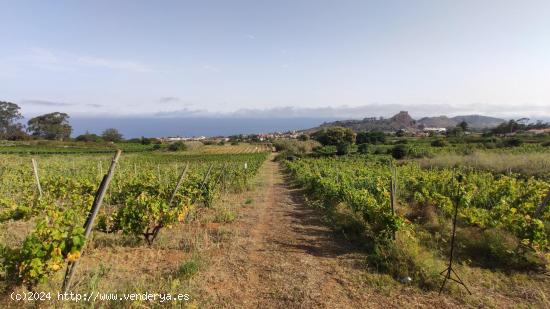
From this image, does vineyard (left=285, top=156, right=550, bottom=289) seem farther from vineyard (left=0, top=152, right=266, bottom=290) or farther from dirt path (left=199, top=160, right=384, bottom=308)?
vineyard (left=0, top=152, right=266, bottom=290)

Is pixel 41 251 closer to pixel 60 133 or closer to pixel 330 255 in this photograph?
pixel 330 255

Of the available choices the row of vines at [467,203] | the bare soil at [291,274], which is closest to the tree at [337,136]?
the row of vines at [467,203]

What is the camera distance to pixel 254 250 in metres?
6.86

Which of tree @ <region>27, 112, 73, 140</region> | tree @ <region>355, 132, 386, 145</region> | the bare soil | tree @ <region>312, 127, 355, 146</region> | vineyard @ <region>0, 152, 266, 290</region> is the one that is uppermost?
tree @ <region>27, 112, 73, 140</region>

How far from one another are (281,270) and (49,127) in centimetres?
9712

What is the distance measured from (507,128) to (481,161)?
69.5 metres

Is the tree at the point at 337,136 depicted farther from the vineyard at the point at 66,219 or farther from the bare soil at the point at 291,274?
the bare soil at the point at 291,274

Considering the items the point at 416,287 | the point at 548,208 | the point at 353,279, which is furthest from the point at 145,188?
the point at 548,208

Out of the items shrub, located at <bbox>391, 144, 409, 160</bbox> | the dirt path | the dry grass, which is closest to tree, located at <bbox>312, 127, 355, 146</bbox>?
shrub, located at <bbox>391, 144, 409, 160</bbox>

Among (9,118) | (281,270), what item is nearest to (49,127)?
(9,118)

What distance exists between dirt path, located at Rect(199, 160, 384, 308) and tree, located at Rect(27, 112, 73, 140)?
305 ft

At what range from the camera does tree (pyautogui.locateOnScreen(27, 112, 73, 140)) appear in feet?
272

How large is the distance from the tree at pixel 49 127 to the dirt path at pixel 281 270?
92826 mm

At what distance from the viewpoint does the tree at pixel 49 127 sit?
8300 centimetres
